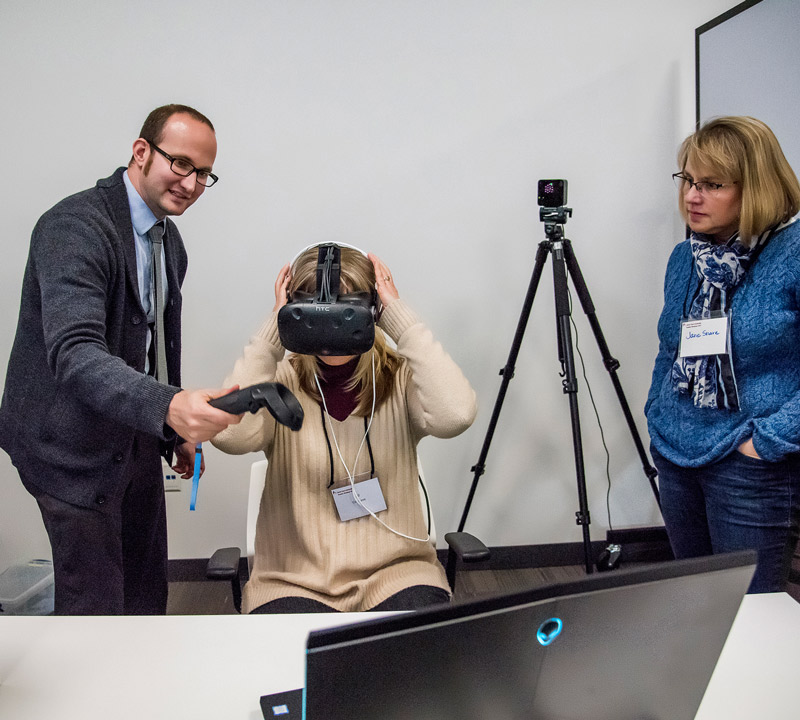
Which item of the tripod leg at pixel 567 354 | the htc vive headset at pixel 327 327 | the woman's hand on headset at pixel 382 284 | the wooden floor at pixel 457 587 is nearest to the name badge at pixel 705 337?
the tripod leg at pixel 567 354

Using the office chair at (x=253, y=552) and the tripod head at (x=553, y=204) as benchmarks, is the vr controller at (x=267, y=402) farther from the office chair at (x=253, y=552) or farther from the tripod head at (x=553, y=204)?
the tripod head at (x=553, y=204)

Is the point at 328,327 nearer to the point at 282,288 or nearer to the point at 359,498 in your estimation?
the point at 282,288

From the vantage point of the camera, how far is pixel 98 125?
254 cm

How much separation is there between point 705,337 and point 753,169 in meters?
0.42

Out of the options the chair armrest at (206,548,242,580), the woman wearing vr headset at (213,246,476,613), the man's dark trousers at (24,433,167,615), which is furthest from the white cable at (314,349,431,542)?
the man's dark trousers at (24,433,167,615)

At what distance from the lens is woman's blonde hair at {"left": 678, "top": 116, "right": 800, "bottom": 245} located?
1633 mm

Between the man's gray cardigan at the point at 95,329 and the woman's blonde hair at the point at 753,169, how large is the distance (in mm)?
1428

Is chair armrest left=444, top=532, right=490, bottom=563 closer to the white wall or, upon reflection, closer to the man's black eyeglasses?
the man's black eyeglasses

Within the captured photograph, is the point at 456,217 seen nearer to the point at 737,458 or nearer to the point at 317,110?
the point at 317,110

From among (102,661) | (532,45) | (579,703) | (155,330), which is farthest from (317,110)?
(579,703)

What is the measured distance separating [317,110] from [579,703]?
2358mm

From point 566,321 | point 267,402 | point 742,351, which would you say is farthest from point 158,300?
point 742,351

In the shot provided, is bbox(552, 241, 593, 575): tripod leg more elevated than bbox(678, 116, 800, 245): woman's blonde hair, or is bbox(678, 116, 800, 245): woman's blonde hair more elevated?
bbox(678, 116, 800, 245): woman's blonde hair

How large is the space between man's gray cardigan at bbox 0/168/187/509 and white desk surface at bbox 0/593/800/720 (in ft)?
1.50
